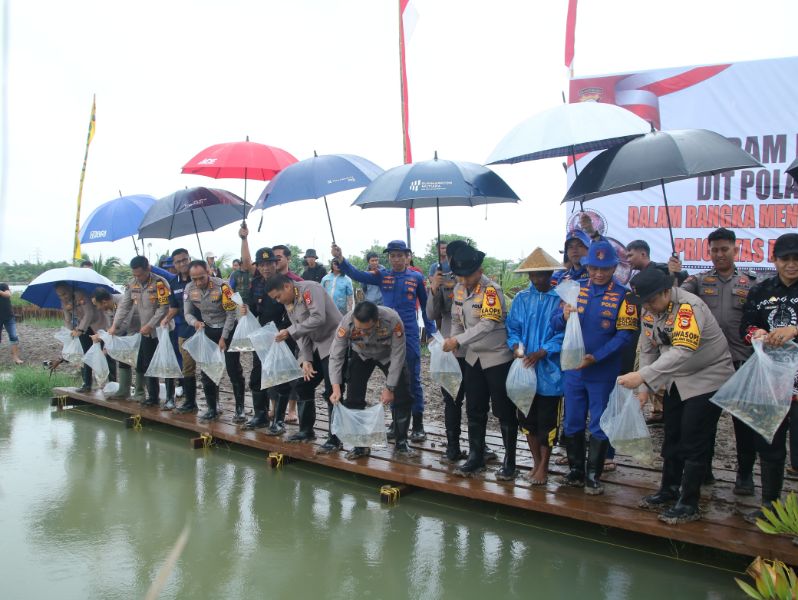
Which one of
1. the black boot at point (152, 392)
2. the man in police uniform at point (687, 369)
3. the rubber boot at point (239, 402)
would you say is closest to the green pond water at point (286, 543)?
the man in police uniform at point (687, 369)

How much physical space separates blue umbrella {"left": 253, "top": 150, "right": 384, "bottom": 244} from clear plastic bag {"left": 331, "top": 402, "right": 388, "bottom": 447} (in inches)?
66.8

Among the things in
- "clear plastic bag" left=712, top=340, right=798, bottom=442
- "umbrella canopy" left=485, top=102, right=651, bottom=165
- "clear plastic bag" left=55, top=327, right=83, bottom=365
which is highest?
"umbrella canopy" left=485, top=102, right=651, bottom=165

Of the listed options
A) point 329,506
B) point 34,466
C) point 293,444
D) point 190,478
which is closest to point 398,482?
point 329,506

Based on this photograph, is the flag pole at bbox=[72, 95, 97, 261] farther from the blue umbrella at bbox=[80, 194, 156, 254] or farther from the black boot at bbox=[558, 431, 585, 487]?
the black boot at bbox=[558, 431, 585, 487]

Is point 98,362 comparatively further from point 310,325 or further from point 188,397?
point 310,325

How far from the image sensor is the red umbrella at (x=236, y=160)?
568 cm

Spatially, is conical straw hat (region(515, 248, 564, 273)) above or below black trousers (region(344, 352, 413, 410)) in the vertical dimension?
above

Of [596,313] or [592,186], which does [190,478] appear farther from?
[592,186]

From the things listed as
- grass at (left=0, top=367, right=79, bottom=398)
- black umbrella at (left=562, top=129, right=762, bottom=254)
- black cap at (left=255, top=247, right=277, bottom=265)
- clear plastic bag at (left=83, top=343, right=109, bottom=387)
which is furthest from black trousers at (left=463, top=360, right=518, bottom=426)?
grass at (left=0, top=367, right=79, bottom=398)

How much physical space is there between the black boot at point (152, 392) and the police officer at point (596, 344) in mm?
4600

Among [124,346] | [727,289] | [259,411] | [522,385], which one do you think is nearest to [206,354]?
[259,411]

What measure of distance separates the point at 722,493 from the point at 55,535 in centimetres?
400

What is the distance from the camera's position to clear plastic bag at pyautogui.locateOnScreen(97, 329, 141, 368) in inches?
261

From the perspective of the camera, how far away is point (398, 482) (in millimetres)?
4449
